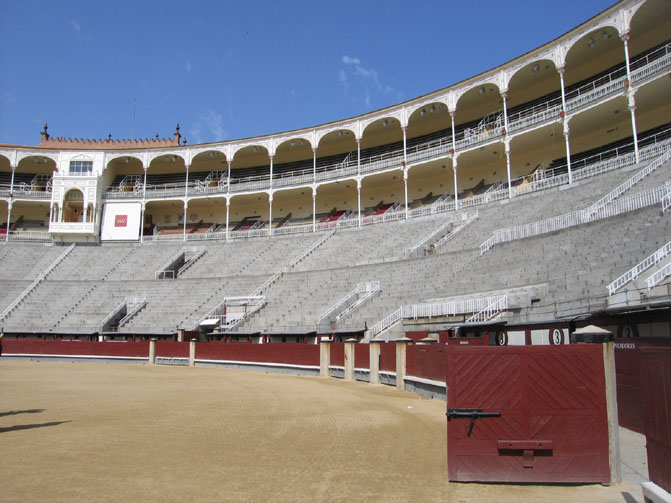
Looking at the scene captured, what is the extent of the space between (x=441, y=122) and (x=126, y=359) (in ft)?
90.9

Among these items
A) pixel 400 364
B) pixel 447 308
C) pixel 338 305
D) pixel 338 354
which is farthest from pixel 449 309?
pixel 338 305

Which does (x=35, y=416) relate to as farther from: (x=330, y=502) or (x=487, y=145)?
(x=487, y=145)

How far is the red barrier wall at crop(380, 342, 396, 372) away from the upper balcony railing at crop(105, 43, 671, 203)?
1937 centimetres

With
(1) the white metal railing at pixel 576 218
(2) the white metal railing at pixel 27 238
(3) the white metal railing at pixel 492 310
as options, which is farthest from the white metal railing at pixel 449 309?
(2) the white metal railing at pixel 27 238

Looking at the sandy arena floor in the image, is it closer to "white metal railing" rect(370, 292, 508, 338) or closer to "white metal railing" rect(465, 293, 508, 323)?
"white metal railing" rect(465, 293, 508, 323)

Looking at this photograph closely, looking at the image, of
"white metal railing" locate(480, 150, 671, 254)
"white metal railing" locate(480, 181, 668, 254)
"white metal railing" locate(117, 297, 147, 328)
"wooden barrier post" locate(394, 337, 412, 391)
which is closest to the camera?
"wooden barrier post" locate(394, 337, 412, 391)

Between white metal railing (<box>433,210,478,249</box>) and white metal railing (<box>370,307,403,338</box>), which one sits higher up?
white metal railing (<box>433,210,478,249</box>)

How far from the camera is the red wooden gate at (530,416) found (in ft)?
21.2

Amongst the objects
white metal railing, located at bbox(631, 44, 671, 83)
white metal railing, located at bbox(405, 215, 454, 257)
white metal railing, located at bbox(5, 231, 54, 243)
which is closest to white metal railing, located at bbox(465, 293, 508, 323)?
white metal railing, located at bbox(405, 215, 454, 257)

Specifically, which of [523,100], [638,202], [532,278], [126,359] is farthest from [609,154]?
[126,359]

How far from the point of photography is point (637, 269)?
14.1 metres

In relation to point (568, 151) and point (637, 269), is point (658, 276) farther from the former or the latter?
point (568, 151)

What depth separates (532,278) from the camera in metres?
19.2

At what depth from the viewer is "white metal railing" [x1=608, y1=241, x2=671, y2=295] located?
541 inches
